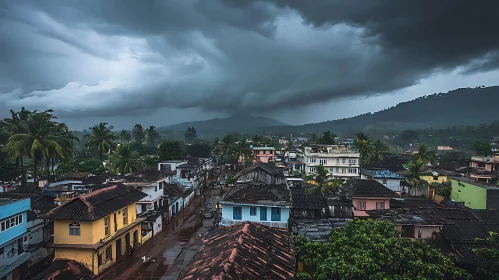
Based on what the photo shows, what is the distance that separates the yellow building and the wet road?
1531mm

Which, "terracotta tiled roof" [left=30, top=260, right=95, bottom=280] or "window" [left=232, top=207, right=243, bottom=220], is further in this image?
"window" [left=232, top=207, right=243, bottom=220]

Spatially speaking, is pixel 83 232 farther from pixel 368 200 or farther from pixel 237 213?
pixel 368 200

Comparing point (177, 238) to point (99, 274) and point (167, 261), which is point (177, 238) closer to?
point (167, 261)

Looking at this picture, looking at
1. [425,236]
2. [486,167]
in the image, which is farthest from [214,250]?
[486,167]

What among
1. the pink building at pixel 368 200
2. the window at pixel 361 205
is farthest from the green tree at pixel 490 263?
the window at pixel 361 205

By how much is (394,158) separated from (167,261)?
2869 inches

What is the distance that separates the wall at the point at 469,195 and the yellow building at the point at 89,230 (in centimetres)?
4097

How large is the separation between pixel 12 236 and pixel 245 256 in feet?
62.0

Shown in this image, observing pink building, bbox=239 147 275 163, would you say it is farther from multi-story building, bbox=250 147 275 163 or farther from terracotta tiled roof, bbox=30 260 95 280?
terracotta tiled roof, bbox=30 260 95 280

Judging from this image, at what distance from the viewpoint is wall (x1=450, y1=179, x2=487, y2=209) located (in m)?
36.4

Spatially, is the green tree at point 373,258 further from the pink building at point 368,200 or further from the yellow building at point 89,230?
the pink building at point 368,200

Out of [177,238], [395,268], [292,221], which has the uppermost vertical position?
[395,268]

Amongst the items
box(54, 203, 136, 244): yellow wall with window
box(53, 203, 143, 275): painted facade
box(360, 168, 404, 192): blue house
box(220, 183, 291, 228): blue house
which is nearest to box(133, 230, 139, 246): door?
box(53, 203, 143, 275): painted facade

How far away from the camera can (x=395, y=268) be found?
1368 cm
